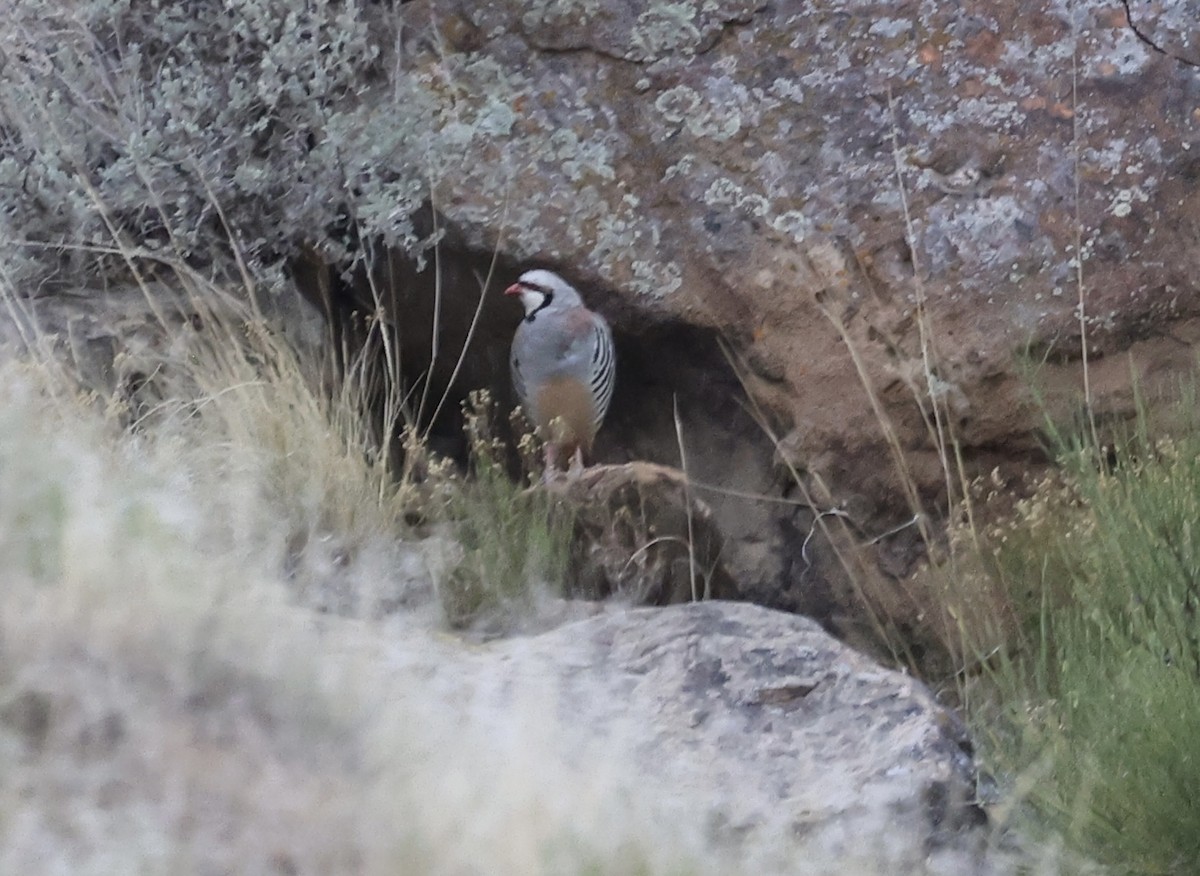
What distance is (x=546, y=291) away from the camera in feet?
13.9

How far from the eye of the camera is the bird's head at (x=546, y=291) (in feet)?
13.8

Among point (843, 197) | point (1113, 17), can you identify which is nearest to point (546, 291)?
point (843, 197)

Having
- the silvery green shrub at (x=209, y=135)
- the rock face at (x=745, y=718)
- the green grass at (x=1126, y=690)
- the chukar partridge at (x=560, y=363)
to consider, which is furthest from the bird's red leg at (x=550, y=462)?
the green grass at (x=1126, y=690)

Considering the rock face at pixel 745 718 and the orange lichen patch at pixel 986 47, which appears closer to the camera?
the rock face at pixel 745 718

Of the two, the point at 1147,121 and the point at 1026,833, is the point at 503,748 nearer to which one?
the point at 1026,833

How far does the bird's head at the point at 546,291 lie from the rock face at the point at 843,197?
2.6 inches

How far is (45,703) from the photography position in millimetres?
1922

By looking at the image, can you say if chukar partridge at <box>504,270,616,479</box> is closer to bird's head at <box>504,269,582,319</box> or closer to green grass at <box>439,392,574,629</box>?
bird's head at <box>504,269,582,319</box>

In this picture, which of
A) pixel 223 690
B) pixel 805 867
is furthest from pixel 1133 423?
pixel 223 690

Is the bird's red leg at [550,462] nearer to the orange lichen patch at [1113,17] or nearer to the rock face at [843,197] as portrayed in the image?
the rock face at [843,197]

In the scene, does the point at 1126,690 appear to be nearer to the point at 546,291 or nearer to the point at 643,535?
the point at 643,535

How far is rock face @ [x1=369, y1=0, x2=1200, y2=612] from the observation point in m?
3.88

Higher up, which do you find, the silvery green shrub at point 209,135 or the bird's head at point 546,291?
the silvery green shrub at point 209,135

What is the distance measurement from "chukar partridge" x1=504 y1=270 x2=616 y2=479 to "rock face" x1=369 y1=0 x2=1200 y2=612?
0.10 metres
